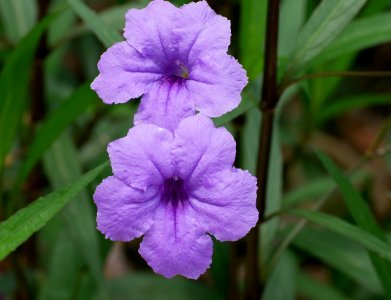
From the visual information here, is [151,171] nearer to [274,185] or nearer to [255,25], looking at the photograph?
[255,25]

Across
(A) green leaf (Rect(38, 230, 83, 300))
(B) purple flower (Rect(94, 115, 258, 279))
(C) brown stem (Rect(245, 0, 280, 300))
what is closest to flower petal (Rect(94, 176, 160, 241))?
(B) purple flower (Rect(94, 115, 258, 279))

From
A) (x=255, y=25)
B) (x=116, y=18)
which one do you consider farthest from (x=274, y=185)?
(x=116, y=18)

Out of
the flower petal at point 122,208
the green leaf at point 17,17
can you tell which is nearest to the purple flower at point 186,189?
the flower petal at point 122,208

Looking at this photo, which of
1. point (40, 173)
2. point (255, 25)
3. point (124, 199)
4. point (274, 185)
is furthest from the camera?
point (40, 173)

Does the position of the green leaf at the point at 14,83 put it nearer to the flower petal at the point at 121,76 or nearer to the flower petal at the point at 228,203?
the flower petal at the point at 121,76

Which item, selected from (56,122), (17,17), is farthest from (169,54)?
(17,17)

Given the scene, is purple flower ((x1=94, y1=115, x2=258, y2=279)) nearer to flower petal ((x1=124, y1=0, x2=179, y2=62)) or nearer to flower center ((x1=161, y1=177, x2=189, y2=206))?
flower center ((x1=161, y1=177, x2=189, y2=206))

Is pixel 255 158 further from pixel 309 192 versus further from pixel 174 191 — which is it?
pixel 174 191
